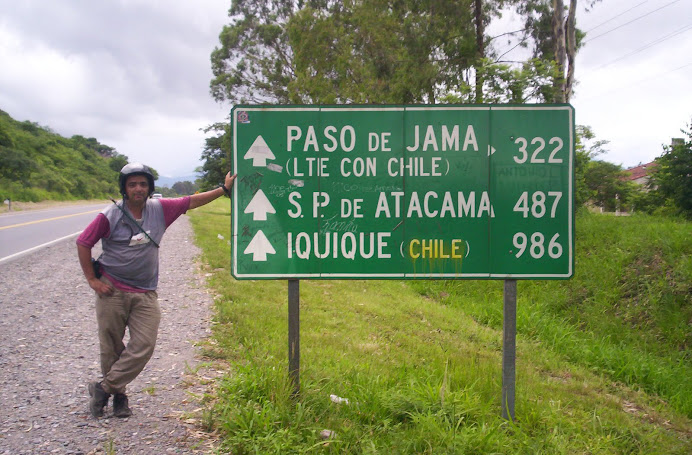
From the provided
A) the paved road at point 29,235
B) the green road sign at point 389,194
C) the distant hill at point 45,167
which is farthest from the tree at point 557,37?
the distant hill at point 45,167

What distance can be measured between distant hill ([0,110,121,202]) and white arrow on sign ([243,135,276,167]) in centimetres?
3864

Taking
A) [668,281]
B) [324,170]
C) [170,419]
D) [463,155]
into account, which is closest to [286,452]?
[170,419]

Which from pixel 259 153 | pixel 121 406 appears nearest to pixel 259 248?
pixel 259 153

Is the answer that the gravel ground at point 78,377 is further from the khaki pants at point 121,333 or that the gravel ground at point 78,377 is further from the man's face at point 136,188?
the man's face at point 136,188

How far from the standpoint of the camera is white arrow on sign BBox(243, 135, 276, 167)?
11.1 feet

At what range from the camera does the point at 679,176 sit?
1111 centimetres

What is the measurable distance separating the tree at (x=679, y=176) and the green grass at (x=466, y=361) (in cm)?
120

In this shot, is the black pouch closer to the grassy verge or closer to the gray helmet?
the gray helmet

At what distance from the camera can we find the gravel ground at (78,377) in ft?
10.5

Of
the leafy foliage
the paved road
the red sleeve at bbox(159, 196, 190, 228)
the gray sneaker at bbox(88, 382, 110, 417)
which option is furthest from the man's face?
the leafy foliage

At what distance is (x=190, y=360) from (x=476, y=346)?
3.28 meters

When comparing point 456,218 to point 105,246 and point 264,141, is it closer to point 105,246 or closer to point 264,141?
point 264,141

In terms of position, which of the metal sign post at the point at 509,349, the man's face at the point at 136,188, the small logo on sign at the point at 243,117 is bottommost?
the metal sign post at the point at 509,349

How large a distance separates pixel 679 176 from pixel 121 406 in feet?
39.0
